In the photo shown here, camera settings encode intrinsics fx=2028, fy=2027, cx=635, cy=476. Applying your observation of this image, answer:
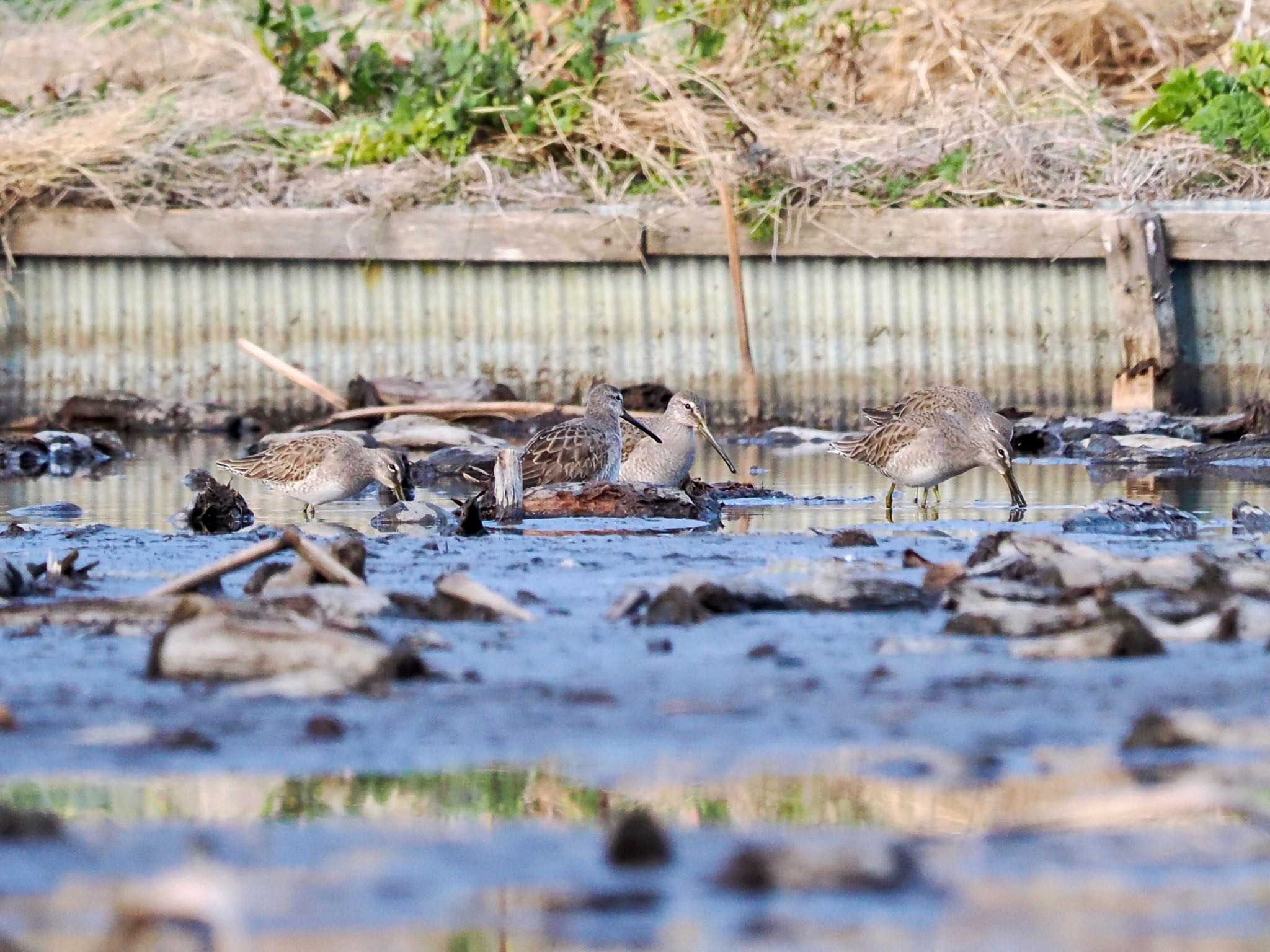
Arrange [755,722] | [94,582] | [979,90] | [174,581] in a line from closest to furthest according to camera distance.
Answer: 1. [755,722]
2. [174,581]
3. [94,582]
4. [979,90]

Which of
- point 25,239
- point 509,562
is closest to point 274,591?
point 509,562

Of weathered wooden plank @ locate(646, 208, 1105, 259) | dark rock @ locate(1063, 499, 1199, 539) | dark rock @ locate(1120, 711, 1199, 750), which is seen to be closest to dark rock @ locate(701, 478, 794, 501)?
dark rock @ locate(1063, 499, 1199, 539)

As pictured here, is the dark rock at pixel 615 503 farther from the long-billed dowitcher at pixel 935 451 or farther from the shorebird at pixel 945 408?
the shorebird at pixel 945 408

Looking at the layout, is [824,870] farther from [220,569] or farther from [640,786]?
[220,569]

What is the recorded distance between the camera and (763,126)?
16406 millimetres

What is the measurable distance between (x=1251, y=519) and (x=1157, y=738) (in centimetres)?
442

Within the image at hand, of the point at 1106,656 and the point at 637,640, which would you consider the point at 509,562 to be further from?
the point at 1106,656

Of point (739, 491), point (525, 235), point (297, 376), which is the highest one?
point (525, 235)

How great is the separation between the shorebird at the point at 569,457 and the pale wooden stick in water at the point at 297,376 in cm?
469

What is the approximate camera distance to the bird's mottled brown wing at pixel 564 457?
10227mm

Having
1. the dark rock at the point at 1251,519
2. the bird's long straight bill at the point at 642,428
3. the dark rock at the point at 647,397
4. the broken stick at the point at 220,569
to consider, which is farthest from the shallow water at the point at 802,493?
the broken stick at the point at 220,569

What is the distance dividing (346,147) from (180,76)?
295 cm

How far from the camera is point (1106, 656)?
492 cm

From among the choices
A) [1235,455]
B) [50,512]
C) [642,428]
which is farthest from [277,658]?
[1235,455]
